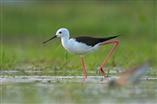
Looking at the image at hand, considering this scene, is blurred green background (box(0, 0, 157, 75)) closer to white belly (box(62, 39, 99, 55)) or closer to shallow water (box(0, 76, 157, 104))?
white belly (box(62, 39, 99, 55))

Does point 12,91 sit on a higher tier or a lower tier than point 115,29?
lower

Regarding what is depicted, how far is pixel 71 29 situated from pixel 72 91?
12581mm

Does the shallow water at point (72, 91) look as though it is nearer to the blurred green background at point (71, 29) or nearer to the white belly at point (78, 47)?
the white belly at point (78, 47)

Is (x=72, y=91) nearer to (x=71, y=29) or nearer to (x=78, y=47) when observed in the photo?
(x=78, y=47)

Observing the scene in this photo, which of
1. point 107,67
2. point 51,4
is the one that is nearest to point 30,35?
point 51,4

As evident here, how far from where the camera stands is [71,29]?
22.7 meters

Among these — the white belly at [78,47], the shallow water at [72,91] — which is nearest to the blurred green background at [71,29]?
the white belly at [78,47]

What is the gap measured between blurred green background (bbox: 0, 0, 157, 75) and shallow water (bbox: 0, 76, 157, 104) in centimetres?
193

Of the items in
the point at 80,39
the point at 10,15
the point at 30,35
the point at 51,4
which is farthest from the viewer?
the point at 51,4

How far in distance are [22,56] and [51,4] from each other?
11971mm

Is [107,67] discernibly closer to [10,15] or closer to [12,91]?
[12,91]

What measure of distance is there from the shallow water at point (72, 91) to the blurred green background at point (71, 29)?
6.32ft

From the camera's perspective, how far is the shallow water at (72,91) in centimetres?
929

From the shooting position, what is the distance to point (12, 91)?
10.1 m
